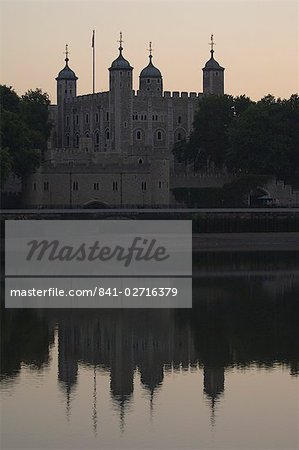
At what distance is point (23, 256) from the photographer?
50656mm

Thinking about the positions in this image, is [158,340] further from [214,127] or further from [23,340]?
[214,127]

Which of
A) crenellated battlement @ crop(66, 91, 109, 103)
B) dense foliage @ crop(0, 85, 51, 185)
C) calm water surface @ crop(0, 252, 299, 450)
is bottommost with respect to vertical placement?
calm water surface @ crop(0, 252, 299, 450)

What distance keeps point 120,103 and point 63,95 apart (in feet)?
31.4

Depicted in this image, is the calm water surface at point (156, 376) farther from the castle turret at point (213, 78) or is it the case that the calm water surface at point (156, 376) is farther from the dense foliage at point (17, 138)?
the castle turret at point (213, 78)

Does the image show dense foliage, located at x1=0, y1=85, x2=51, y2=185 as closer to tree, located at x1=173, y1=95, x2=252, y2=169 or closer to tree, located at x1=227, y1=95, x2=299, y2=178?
tree, located at x1=173, y1=95, x2=252, y2=169

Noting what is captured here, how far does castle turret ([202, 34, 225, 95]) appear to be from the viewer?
3691 inches

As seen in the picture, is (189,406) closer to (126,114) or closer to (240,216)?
(240,216)

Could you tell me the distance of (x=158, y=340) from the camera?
31172 millimetres

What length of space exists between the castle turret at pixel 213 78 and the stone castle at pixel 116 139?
36 millimetres

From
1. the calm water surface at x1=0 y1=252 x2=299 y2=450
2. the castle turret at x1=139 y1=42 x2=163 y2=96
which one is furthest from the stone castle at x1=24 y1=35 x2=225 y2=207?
the calm water surface at x1=0 y1=252 x2=299 y2=450

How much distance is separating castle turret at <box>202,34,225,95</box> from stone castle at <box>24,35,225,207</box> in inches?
1.4

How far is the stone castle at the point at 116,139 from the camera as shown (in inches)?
2702

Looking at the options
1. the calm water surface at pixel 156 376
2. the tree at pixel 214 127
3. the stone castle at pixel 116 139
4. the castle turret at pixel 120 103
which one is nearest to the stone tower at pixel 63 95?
the stone castle at pixel 116 139

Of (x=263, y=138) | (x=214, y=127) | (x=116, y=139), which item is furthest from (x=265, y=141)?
(x=116, y=139)
